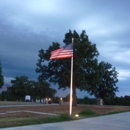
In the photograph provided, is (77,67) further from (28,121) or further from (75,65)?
(28,121)

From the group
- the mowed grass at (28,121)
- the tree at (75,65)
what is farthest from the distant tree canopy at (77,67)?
the mowed grass at (28,121)

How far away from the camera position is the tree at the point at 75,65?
39781mm

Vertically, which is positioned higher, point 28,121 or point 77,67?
point 77,67

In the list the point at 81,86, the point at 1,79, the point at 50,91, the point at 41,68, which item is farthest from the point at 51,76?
the point at 50,91

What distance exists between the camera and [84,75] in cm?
4047

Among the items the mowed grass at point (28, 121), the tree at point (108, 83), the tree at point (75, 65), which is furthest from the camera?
the tree at point (108, 83)

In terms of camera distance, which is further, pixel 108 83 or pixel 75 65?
pixel 108 83

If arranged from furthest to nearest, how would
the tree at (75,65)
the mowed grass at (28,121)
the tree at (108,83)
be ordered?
the tree at (108,83) < the tree at (75,65) < the mowed grass at (28,121)

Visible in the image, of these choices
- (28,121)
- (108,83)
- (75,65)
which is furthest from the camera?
(108,83)

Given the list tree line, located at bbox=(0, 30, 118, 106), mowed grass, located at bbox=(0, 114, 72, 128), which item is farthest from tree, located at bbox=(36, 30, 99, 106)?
mowed grass, located at bbox=(0, 114, 72, 128)

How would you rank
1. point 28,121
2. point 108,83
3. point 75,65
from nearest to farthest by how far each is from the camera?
point 28,121 < point 75,65 < point 108,83

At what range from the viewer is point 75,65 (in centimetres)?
4016

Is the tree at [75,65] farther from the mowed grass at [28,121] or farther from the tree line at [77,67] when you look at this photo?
the mowed grass at [28,121]

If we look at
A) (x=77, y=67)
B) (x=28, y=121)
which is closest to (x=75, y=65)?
(x=77, y=67)
